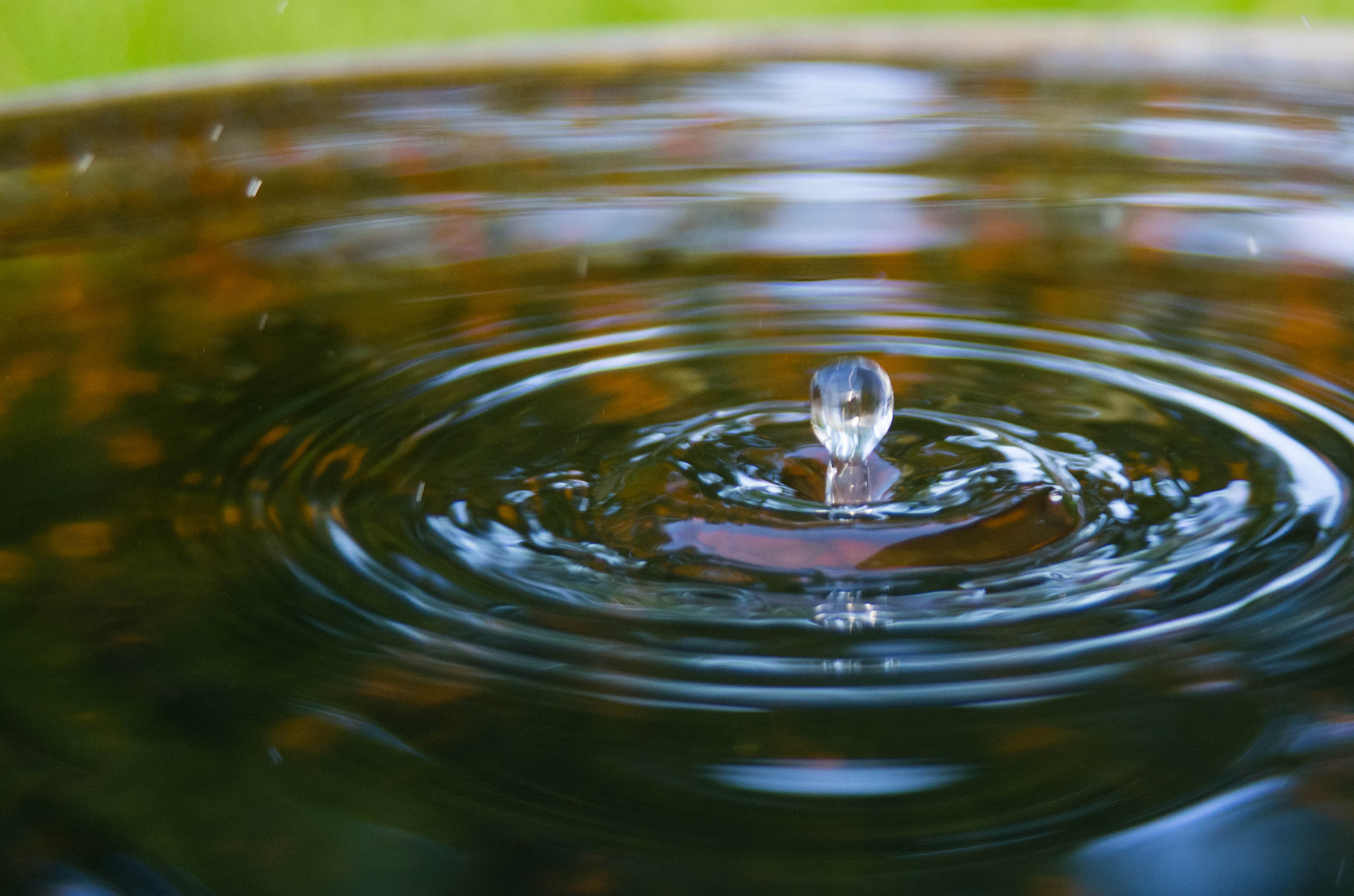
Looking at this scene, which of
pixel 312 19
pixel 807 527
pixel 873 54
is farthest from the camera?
pixel 312 19

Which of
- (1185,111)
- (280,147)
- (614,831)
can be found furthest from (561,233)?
(614,831)

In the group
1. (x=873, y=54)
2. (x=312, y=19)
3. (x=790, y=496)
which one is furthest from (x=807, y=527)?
(x=312, y=19)

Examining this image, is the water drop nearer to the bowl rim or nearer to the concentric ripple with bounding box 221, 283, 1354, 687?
the concentric ripple with bounding box 221, 283, 1354, 687

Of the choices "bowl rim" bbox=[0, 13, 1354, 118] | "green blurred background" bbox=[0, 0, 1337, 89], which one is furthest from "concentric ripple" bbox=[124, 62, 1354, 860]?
"green blurred background" bbox=[0, 0, 1337, 89]

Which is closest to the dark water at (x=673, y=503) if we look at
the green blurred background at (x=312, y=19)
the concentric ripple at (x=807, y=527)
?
the concentric ripple at (x=807, y=527)

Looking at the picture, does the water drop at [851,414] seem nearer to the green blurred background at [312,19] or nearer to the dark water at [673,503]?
the dark water at [673,503]

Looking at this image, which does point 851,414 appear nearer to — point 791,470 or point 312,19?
point 791,470
